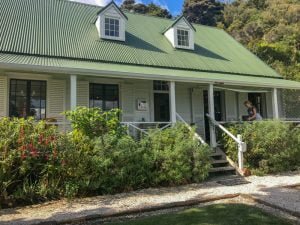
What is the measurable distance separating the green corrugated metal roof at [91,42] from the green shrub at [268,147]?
14.4ft

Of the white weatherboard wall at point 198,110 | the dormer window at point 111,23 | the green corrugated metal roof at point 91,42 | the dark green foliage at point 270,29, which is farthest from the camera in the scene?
the dark green foliage at point 270,29

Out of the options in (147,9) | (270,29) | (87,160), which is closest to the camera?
(87,160)

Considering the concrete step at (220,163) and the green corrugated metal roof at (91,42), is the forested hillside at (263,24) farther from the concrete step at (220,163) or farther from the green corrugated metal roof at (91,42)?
the concrete step at (220,163)

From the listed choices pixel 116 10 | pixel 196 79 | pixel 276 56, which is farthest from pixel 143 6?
pixel 196 79

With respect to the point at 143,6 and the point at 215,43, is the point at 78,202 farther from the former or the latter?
the point at 143,6

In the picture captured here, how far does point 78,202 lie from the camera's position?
710 centimetres

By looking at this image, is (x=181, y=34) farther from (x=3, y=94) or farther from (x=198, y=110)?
(x=3, y=94)

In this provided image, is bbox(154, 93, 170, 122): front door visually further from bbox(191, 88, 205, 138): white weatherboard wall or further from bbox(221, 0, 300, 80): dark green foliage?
bbox(221, 0, 300, 80): dark green foliage

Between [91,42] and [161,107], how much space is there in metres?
4.13

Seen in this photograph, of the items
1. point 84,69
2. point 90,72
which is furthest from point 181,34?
point 84,69

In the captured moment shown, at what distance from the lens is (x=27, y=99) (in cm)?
1129

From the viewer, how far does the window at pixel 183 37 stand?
15.7 m

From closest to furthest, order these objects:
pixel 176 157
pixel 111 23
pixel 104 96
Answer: pixel 176 157
pixel 104 96
pixel 111 23

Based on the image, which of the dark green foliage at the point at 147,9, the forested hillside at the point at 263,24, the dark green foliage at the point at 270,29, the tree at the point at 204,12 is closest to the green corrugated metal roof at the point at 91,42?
the dark green foliage at the point at 270,29
